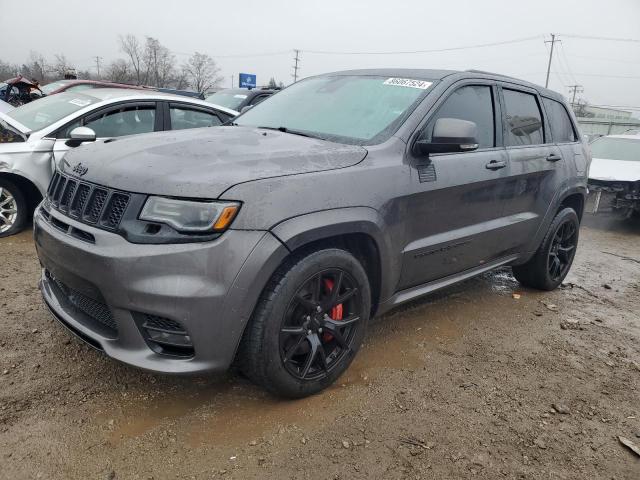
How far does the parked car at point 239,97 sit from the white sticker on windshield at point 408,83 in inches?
257

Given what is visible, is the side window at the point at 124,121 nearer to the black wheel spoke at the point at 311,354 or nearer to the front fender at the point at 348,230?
the front fender at the point at 348,230

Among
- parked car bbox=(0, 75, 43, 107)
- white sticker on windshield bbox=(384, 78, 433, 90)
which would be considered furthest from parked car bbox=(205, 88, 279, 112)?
white sticker on windshield bbox=(384, 78, 433, 90)

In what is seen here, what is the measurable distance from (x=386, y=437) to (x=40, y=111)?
5466 millimetres

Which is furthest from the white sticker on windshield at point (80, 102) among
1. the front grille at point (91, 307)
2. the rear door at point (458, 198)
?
the rear door at point (458, 198)

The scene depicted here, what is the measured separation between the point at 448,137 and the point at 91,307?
6.85 ft

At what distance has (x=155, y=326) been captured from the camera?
2.26 m

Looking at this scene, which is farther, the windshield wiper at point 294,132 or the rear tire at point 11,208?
the rear tire at point 11,208

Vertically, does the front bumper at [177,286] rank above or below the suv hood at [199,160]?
below

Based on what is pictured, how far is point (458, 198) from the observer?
10.8 feet

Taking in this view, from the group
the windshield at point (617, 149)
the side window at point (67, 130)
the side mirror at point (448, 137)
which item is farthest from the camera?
the windshield at point (617, 149)

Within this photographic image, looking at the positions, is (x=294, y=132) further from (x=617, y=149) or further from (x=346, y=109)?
(x=617, y=149)

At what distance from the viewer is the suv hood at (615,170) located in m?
8.05

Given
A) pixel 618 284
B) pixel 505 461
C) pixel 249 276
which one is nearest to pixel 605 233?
pixel 618 284

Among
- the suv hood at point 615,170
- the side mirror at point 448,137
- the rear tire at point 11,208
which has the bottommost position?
the rear tire at point 11,208
